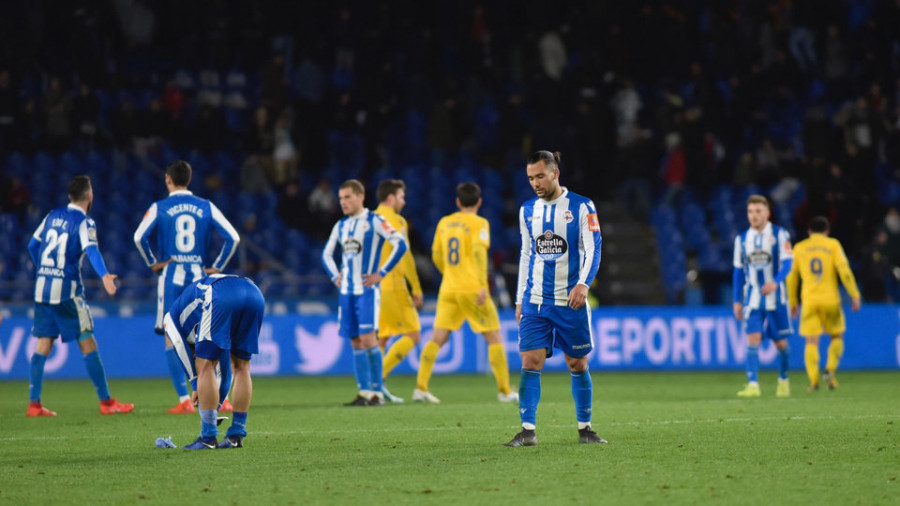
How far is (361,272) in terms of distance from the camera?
12.7 meters

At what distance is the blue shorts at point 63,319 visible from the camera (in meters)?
12.2

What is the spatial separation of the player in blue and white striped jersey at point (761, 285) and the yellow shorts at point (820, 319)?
963 mm

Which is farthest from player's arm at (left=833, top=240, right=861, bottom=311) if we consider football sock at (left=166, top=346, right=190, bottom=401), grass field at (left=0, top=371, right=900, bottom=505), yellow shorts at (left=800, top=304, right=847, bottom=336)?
football sock at (left=166, top=346, right=190, bottom=401)

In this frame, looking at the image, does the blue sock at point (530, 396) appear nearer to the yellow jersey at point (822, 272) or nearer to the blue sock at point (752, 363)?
the blue sock at point (752, 363)

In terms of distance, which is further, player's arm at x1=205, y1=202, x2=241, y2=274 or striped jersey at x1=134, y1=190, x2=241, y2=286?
striped jersey at x1=134, y1=190, x2=241, y2=286

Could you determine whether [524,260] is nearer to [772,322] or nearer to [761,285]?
[761,285]

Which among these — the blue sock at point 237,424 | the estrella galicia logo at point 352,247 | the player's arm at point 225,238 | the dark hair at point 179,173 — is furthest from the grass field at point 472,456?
the dark hair at point 179,173

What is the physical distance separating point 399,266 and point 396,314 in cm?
56

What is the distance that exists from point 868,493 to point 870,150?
1828cm

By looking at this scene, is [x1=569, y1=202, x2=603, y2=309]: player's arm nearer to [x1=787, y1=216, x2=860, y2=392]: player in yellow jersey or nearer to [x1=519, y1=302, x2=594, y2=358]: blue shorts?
[x1=519, y1=302, x2=594, y2=358]: blue shorts

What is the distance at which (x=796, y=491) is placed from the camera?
6.34 m

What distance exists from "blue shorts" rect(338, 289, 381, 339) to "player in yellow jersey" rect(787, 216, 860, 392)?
5.60m

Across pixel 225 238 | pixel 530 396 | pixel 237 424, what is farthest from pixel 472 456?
pixel 225 238

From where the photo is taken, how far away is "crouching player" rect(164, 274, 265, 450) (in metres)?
8.25
